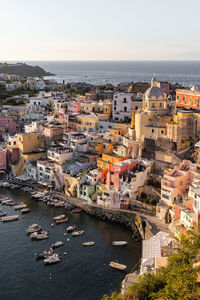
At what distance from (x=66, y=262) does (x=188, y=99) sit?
23.7 meters

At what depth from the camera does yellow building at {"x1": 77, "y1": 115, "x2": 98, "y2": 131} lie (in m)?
47.3

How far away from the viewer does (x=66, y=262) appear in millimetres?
26422

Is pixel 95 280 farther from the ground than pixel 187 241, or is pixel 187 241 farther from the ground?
pixel 187 241

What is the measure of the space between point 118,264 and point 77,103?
1269 inches

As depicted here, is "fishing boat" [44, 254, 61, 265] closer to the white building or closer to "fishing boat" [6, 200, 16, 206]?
"fishing boat" [6, 200, 16, 206]

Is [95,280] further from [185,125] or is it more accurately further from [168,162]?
[185,125]

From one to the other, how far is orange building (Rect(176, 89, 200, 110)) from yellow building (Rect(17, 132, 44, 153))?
17.1m

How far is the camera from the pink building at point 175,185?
102 feet

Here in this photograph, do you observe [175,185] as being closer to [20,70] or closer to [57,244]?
[57,244]

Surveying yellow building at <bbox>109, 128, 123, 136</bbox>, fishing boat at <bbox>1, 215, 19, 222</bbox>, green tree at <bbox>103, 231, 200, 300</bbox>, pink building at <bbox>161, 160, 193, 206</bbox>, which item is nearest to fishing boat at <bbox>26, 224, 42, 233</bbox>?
fishing boat at <bbox>1, 215, 19, 222</bbox>

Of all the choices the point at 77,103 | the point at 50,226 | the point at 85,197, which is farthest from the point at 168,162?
the point at 77,103

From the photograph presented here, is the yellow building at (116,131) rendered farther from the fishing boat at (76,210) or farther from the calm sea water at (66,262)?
the calm sea water at (66,262)

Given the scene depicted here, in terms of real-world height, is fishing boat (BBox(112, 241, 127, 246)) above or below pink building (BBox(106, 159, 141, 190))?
below

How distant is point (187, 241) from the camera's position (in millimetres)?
19938
